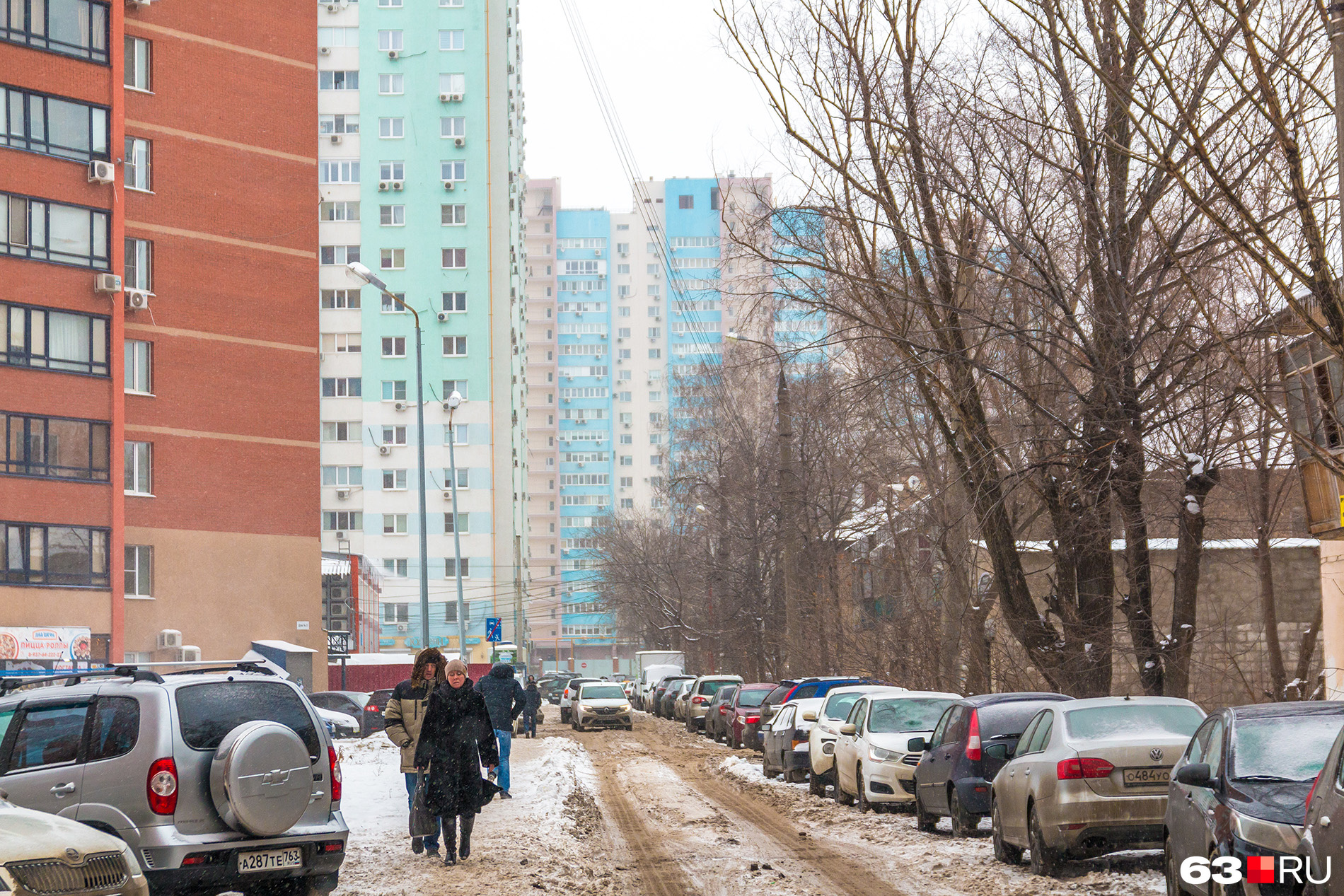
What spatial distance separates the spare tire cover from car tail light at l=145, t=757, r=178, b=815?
249 millimetres

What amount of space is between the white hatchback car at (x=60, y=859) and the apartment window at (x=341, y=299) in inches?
2997

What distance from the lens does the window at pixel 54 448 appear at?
38.2 meters

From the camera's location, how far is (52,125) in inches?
1561

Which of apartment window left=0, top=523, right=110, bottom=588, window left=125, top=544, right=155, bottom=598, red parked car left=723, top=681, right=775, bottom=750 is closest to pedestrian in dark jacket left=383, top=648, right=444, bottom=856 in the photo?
red parked car left=723, top=681, right=775, bottom=750

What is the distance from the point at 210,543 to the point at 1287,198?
36131 millimetres

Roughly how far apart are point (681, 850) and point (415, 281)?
231 feet

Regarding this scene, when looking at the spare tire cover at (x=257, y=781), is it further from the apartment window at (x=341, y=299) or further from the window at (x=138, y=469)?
the apartment window at (x=341, y=299)

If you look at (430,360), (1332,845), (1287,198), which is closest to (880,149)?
(1287,198)

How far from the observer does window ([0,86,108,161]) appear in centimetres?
3881

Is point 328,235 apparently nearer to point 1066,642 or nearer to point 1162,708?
point 1066,642

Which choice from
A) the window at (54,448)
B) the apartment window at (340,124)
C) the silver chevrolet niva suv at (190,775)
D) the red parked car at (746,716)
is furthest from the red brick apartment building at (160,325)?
the apartment window at (340,124)

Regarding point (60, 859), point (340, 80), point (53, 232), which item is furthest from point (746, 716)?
point (340, 80)

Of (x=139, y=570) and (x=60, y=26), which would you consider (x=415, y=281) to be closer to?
(x=139, y=570)

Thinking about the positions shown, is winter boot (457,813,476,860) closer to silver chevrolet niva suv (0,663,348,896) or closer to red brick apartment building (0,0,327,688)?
silver chevrolet niva suv (0,663,348,896)
